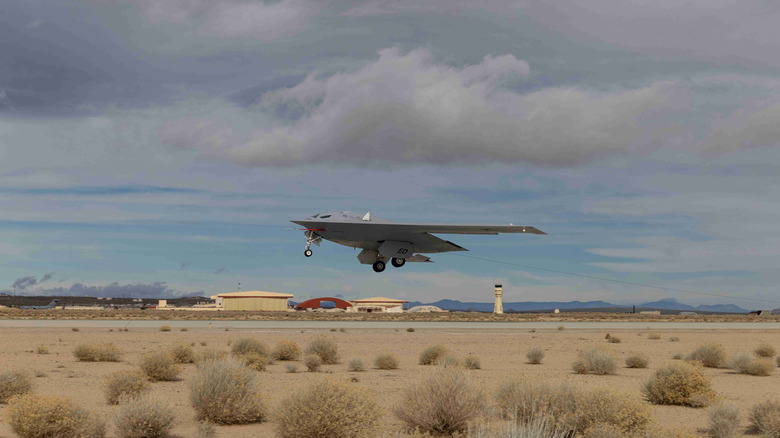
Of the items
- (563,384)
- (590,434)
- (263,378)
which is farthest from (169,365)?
(590,434)

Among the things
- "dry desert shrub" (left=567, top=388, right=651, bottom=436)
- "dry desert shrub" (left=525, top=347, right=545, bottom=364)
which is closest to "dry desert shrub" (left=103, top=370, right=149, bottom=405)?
"dry desert shrub" (left=567, top=388, right=651, bottom=436)

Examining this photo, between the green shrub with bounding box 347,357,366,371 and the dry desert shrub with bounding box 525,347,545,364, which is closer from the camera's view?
the green shrub with bounding box 347,357,366,371

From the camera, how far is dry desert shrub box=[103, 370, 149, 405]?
695 inches

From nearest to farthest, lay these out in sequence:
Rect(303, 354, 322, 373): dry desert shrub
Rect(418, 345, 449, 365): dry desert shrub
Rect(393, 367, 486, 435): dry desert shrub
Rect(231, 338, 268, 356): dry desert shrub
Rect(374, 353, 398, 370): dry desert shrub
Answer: Rect(393, 367, 486, 435): dry desert shrub
Rect(303, 354, 322, 373): dry desert shrub
Rect(374, 353, 398, 370): dry desert shrub
Rect(418, 345, 449, 365): dry desert shrub
Rect(231, 338, 268, 356): dry desert shrub

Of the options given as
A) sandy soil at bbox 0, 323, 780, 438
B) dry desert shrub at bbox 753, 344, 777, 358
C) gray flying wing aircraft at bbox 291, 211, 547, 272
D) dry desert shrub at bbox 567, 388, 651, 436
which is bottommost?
sandy soil at bbox 0, 323, 780, 438

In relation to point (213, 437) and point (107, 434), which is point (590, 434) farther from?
point (107, 434)

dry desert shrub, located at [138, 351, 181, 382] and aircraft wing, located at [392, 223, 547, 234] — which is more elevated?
aircraft wing, located at [392, 223, 547, 234]

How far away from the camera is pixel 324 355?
29797mm

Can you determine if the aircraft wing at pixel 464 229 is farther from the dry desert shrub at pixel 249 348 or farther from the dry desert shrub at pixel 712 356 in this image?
the dry desert shrub at pixel 712 356

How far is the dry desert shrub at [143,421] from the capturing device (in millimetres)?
13164

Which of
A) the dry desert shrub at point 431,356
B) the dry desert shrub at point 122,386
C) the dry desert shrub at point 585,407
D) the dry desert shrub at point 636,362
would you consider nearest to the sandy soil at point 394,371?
the dry desert shrub at point 122,386

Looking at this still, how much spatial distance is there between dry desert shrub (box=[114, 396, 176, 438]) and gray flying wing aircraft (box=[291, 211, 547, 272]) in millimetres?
12595

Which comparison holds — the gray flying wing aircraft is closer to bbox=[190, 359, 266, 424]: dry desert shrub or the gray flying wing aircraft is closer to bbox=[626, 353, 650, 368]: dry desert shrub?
bbox=[626, 353, 650, 368]: dry desert shrub

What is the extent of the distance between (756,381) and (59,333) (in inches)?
1816
